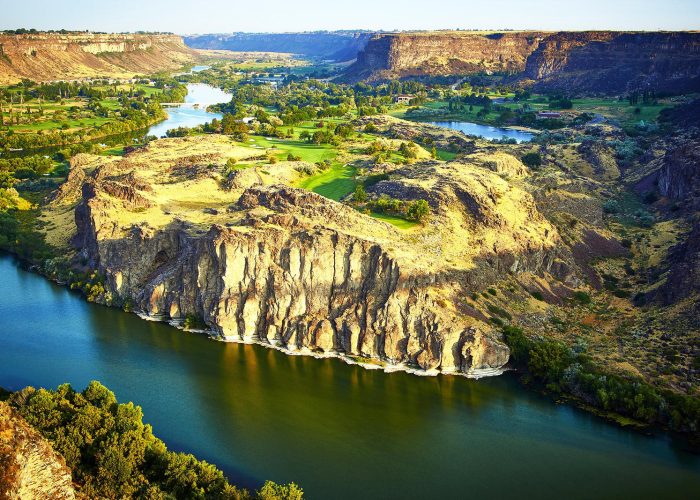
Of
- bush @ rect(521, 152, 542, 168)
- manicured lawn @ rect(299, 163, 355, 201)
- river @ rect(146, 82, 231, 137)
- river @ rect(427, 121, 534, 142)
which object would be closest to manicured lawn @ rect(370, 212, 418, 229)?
manicured lawn @ rect(299, 163, 355, 201)

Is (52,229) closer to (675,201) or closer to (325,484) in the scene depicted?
(325,484)

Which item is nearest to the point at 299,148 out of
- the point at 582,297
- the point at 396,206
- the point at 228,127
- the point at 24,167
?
the point at 228,127

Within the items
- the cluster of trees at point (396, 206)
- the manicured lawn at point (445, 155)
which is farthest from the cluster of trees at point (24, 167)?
the manicured lawn at point (445, 155)

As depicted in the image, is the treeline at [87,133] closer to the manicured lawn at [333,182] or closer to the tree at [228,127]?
the tree at [228,127]

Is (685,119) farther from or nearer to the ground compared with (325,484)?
farther from the ground

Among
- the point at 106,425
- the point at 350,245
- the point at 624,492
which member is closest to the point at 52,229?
the point at 350,245
